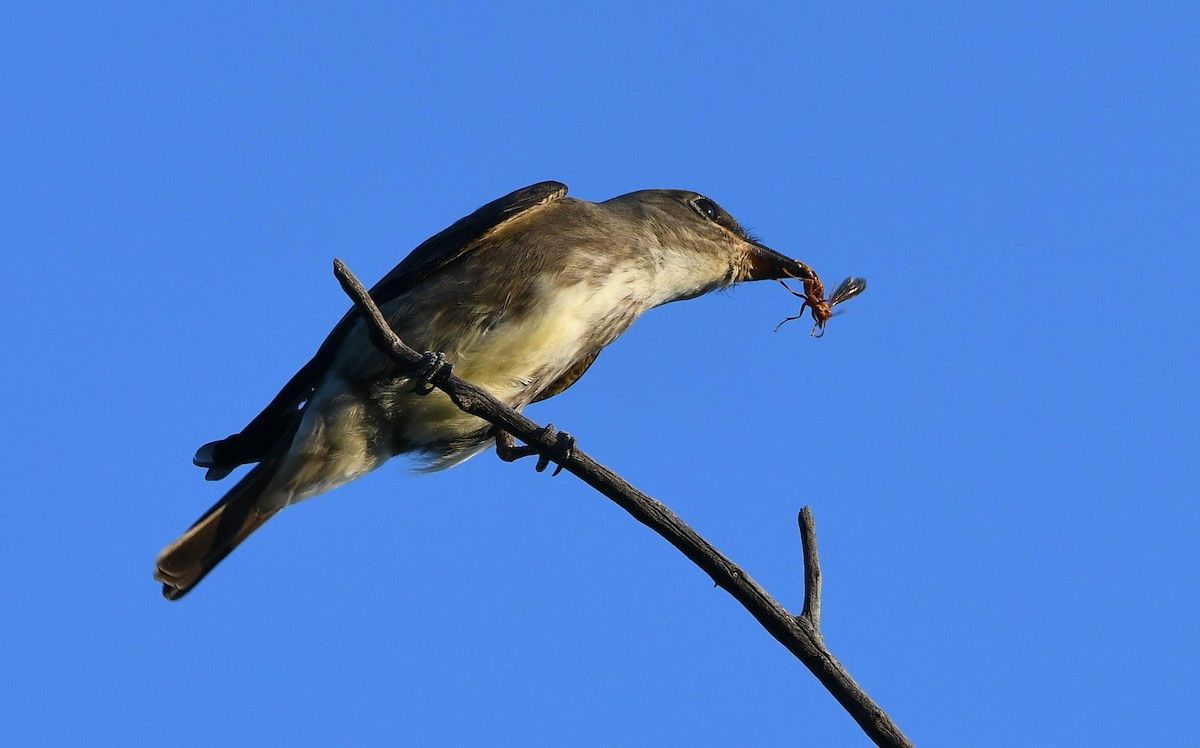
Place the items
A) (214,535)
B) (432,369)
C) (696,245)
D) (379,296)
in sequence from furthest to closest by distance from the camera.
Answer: (696,245) < (379,296) < (214,535) < (432,369)

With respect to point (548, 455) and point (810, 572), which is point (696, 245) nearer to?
point (548, 455)

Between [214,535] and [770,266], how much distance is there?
3.68m

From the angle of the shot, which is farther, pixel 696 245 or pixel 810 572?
pixel 696 245

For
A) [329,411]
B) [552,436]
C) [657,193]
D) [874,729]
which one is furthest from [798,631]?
[657,193]

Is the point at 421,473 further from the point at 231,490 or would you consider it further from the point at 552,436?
the point at 552,436

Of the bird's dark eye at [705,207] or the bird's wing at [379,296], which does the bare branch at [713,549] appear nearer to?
the bird's wing at [379,296]

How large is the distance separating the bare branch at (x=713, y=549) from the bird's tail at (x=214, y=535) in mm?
1900

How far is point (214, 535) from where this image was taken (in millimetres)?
6672

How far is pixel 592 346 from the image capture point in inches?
270

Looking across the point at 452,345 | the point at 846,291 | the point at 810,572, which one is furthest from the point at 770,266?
the point at 810,572

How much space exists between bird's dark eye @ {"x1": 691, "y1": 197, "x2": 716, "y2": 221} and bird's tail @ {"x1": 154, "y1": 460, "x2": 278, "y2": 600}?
9.98 ft

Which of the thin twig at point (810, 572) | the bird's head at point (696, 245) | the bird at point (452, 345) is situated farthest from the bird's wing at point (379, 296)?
the thin twig at point (810, 572)

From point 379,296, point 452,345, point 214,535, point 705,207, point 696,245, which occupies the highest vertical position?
point 705,207

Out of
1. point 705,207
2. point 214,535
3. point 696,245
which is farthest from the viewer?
point 705,207
